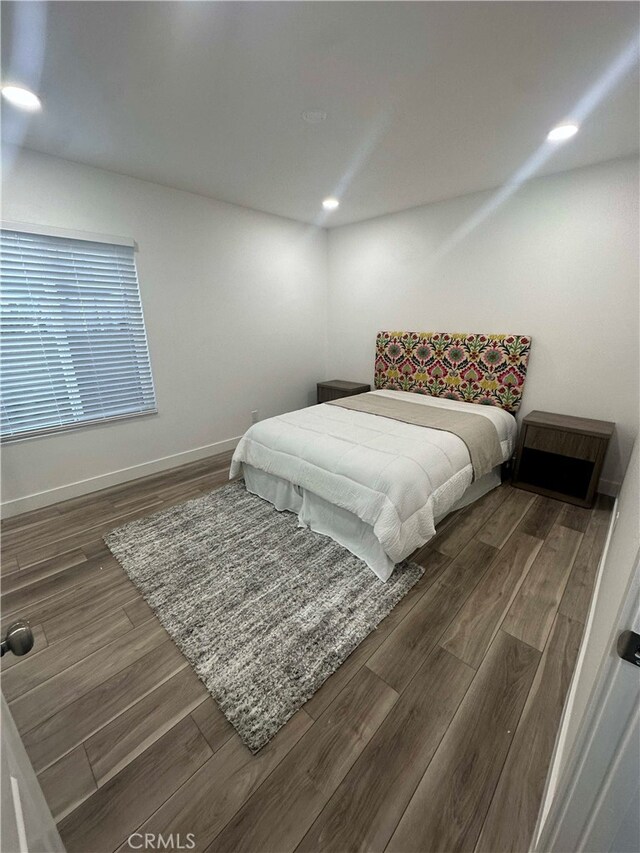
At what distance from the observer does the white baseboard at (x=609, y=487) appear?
106 inches

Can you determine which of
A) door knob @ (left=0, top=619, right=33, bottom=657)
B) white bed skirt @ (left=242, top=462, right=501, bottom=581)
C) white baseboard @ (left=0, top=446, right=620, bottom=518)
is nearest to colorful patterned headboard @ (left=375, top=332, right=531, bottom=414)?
white bed skirt @ (left=242, top=462, right=501, bottom=581)

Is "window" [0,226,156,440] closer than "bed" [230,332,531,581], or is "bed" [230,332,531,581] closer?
"bed" [230,332,531,581]

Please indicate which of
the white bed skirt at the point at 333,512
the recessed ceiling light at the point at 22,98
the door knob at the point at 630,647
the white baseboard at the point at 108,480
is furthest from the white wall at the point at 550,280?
the recessed ceiling light at the point at 22,98

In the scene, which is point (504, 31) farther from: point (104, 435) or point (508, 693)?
point (104, 435)

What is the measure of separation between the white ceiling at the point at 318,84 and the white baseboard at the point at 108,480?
238 cm

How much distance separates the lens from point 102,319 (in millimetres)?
2725

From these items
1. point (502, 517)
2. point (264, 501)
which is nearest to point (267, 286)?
point (264, 501)

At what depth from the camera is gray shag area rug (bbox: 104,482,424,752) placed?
53.5 inches

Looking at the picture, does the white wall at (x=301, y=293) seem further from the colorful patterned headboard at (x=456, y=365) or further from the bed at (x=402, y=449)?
the bed at (x=402, y=449)

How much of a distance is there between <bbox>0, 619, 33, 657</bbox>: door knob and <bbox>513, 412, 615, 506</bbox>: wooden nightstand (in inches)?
119

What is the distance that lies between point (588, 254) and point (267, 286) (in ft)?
9.56

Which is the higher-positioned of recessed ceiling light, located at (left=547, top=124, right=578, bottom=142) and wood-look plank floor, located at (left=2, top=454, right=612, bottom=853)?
recessed ceiling light, located at (left=547, top=124, right=578, bottom=142)

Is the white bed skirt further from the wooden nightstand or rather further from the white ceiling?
the white ceiling

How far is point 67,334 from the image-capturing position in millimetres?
2572
